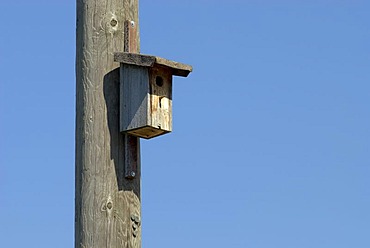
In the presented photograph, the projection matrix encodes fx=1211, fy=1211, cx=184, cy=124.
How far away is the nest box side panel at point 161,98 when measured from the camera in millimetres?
→ 6516

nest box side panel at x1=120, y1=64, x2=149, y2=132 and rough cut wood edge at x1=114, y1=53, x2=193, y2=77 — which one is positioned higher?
rough cut wood edge at x1=114, y1=53, x2=193, y2=77

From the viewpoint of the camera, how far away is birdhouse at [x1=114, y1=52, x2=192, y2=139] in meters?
6.41

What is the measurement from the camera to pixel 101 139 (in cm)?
632

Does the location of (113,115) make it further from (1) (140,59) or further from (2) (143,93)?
(1) (140,59)

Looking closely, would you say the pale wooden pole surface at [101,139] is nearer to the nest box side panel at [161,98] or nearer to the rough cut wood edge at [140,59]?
the rough cut wood edge at [140,59]

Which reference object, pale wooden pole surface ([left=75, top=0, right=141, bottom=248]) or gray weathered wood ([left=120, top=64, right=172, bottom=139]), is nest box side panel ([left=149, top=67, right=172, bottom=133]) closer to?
gray weathered wood ([left=120, top=64, right=172, bottom=139])

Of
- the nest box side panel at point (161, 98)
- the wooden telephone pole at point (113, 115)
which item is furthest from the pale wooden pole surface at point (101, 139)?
the nest box side panel at point (161, 98)

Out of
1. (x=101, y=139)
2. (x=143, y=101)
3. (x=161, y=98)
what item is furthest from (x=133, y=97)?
(x=101, y=139)

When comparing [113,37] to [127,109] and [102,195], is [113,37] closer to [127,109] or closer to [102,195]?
[127,109]

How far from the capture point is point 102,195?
20.5 feet

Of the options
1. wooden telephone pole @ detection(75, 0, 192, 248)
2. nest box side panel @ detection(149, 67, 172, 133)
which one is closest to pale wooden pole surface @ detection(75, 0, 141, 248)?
wooden telephone pole @ detection(75, 0, 192, 248)

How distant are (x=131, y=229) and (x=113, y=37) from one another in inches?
40.9

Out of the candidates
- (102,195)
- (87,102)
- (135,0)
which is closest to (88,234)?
(102,195)

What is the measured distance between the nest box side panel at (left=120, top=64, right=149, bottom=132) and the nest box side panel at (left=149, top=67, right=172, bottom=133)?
1.7 inches
